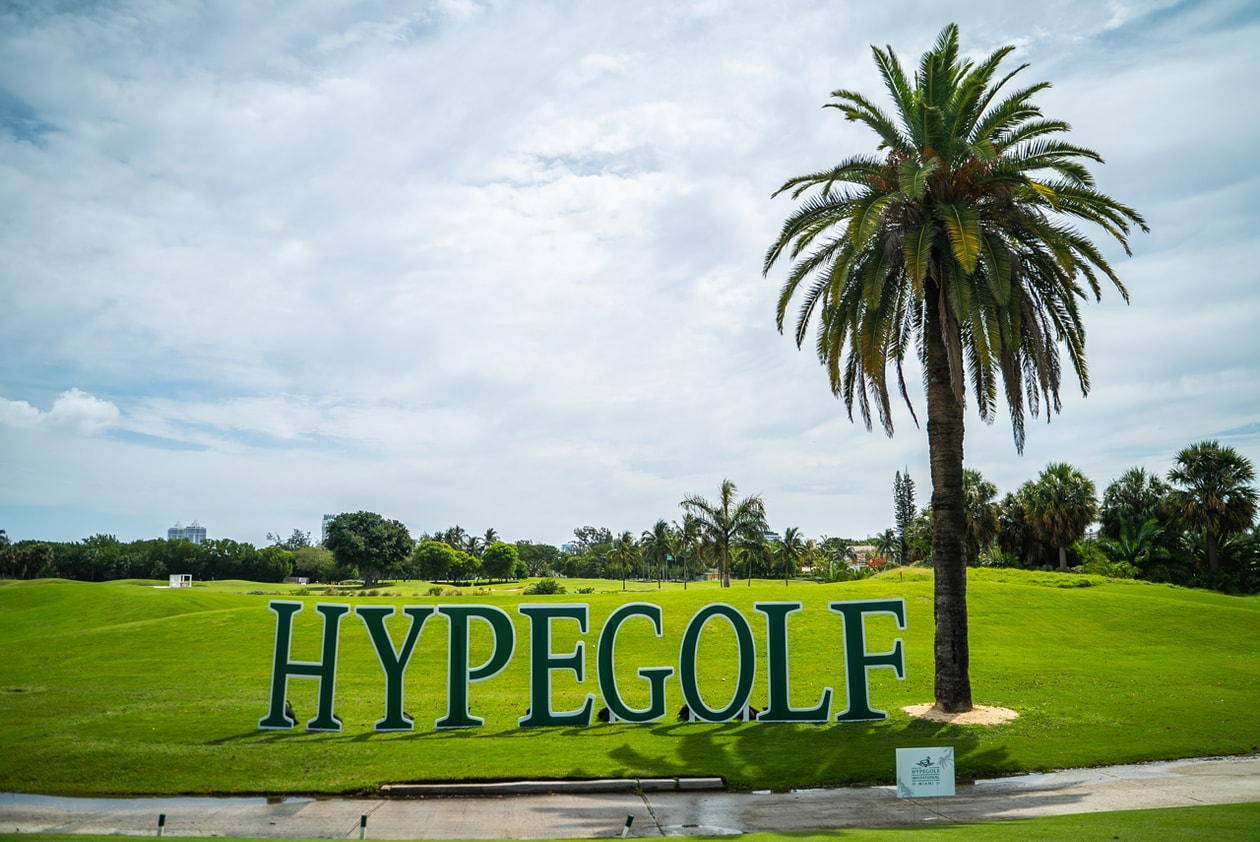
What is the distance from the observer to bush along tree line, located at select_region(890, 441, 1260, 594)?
187 feet

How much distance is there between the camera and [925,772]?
473 inches

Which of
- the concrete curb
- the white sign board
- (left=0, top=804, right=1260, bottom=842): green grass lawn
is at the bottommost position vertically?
the concrete curb

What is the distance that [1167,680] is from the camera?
25.8 meters

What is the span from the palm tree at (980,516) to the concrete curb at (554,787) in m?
53.8

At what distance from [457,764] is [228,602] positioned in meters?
35.5

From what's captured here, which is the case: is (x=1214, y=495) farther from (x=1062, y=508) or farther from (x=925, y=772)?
(x=925, y=772)

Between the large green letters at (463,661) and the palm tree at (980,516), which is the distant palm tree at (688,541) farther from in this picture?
the large green letters at (463,661)

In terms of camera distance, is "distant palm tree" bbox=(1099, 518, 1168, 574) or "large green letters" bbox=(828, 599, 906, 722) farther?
"distant palm tree" bbox=(1099, 518, 1168, 574)

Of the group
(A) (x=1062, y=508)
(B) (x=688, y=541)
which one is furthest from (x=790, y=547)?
(A) (x=1062, y=508)

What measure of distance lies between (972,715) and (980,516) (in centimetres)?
4871

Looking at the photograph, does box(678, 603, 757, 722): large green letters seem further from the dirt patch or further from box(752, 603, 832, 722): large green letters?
Result: the dirt patch

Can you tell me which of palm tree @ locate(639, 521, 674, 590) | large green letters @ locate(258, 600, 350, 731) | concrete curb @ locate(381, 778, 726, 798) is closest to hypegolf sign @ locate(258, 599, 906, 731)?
large green letters @ locate(258, 600, 350, 731)

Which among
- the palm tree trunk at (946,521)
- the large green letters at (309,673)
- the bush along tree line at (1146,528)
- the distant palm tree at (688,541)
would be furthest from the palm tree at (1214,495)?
the large green letters at (309,673)

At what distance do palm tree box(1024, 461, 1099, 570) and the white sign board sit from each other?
55.3 meters
